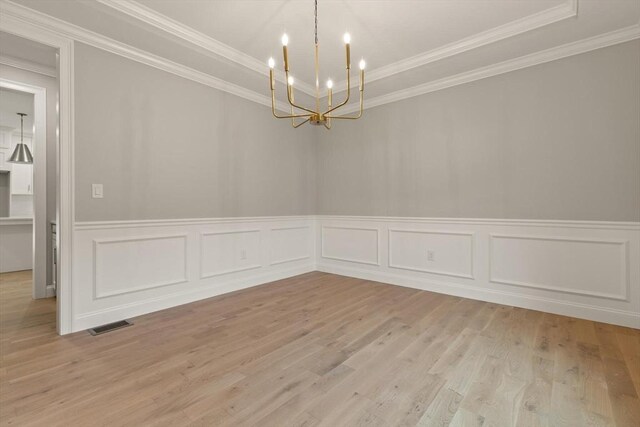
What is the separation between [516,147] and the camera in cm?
322

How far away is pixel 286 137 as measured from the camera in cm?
457

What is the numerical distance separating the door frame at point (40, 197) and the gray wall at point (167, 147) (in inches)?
61.3

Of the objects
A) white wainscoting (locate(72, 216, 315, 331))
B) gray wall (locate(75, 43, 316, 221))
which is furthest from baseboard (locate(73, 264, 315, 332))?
gray wall (locate(75, 43, 316, 221))

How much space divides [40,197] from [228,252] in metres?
2.34

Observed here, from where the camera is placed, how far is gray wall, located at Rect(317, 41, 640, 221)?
273 cm

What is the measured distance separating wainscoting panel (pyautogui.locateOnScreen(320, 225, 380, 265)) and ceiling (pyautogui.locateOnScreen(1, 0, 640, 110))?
2232 mm

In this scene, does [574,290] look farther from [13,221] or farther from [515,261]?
[13,221]

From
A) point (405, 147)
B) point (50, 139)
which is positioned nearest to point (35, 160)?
point (50, 139)

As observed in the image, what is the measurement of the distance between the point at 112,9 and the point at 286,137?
8.24 feet

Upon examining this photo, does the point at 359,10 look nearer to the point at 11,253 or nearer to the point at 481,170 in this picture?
the point at 481,170

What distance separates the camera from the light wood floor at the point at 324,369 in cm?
154

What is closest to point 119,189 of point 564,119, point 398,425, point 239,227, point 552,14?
point 239,227

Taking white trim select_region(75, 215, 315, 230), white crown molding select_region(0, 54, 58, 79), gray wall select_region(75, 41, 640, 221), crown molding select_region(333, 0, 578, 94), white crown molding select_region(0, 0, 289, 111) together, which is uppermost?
crown molding select_region(333, 0, 578, 94)

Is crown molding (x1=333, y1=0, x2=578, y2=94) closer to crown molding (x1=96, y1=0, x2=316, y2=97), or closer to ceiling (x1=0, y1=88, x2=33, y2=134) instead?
crown molding (x1=96, y1=0, x2=316, y2=97)
